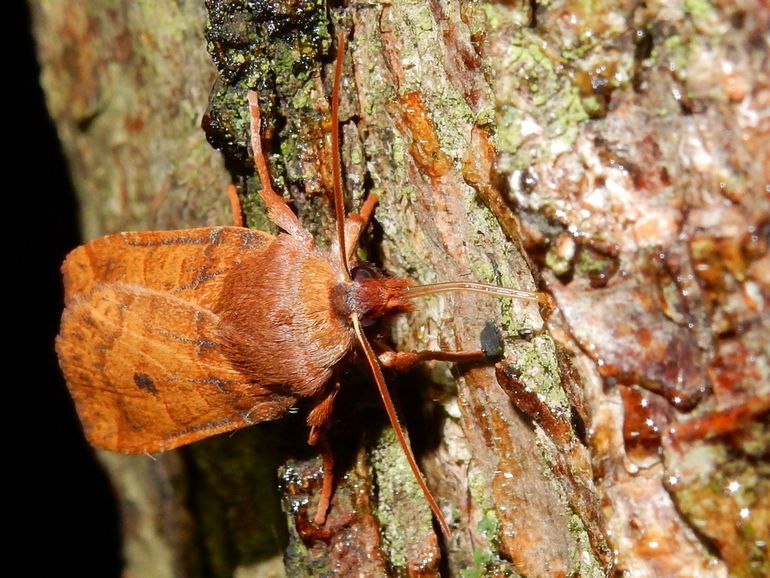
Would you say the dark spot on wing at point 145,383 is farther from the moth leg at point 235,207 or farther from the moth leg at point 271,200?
the moth leg at point 271,200

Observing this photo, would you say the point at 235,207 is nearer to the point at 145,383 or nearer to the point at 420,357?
the point at 145,383

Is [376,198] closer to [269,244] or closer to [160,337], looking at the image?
[269,244]

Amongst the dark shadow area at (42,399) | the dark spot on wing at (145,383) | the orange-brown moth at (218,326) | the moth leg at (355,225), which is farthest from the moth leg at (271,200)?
the dark shadow area at (42,399)

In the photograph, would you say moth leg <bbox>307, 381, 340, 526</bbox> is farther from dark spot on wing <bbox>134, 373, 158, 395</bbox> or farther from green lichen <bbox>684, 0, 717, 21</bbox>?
green lichen <bbox>684, 0, 717, 21</bbox>

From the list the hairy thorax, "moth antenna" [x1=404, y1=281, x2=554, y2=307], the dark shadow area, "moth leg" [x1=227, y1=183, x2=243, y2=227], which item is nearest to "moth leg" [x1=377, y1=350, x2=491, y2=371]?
the hairy thorax

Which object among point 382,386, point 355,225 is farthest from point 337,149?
point 382,386
